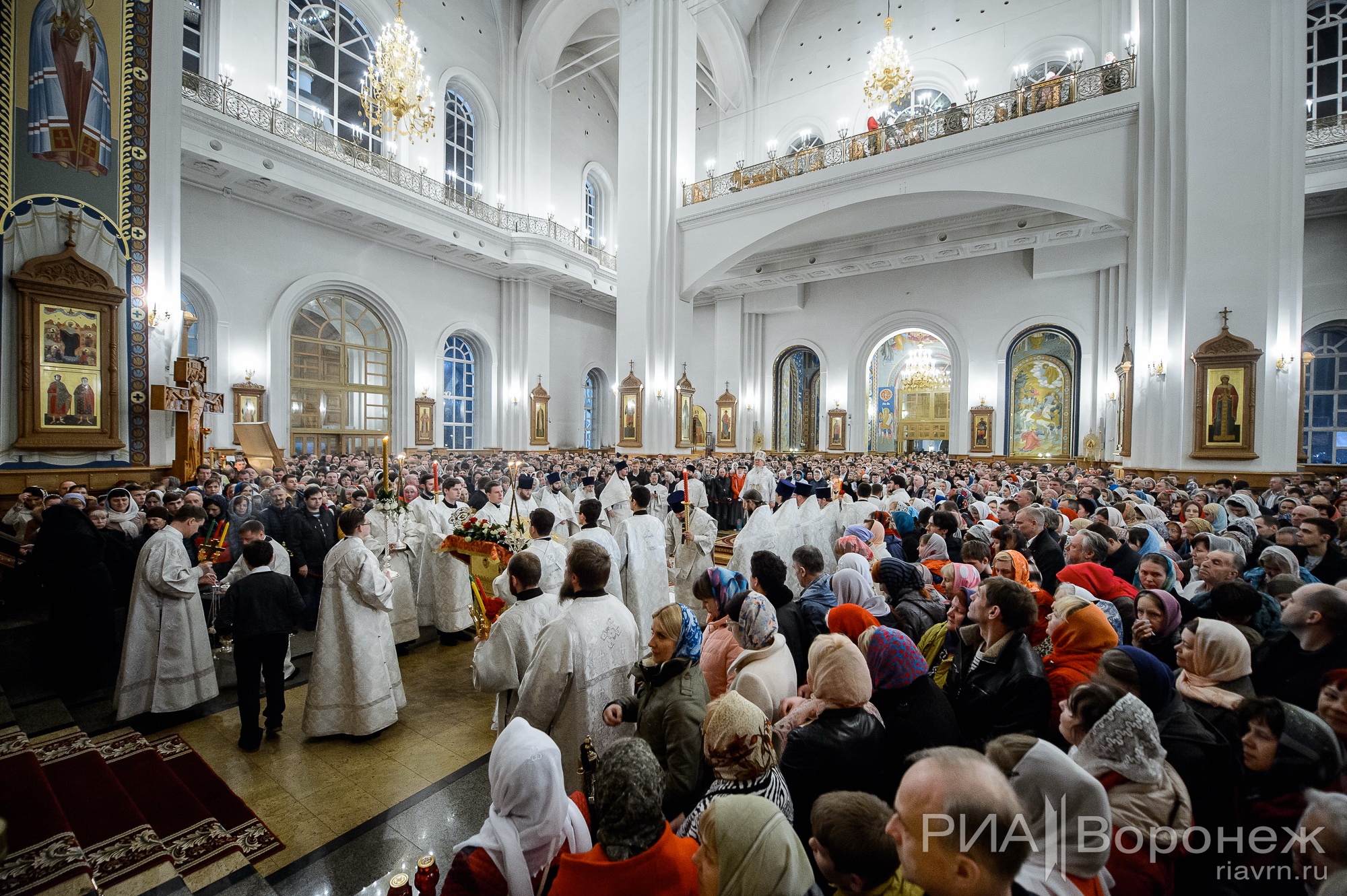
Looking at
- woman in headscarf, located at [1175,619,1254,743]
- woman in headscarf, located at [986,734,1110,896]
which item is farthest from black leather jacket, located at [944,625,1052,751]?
woman in headscarf, located at [986,734,1110,896]

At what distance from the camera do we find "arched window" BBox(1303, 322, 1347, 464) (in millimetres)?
15625

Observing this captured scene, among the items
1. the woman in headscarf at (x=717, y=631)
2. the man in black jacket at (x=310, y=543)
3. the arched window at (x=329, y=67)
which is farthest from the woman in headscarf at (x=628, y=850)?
the arched window at (x=329, y=67)

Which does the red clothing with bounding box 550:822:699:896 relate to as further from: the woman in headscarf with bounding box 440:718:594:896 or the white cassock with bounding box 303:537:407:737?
the white cassock with bounding box 303:537:407:737

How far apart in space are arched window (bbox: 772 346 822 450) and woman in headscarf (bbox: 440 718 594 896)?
22333mm

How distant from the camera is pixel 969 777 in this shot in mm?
1247

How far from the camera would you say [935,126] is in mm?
14305

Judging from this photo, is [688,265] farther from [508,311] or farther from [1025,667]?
[1025,667]

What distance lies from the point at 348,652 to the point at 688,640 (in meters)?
2.85

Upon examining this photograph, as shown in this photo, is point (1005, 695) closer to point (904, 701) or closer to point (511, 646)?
point (904, 701)

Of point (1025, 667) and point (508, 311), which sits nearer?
point (1025, 667)

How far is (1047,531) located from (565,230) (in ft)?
65.4

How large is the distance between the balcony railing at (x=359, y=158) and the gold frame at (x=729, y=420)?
7.22m

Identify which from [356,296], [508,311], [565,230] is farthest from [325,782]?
[565,230]

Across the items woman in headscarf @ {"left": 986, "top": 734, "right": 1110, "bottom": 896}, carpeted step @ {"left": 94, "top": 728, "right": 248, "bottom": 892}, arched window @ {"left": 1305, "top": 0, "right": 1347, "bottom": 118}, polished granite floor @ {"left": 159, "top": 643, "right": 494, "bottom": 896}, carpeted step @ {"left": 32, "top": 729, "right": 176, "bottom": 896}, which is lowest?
polished granite floor @ {"left": 159, "top": 643, "right": 494, "bottom": 896}
